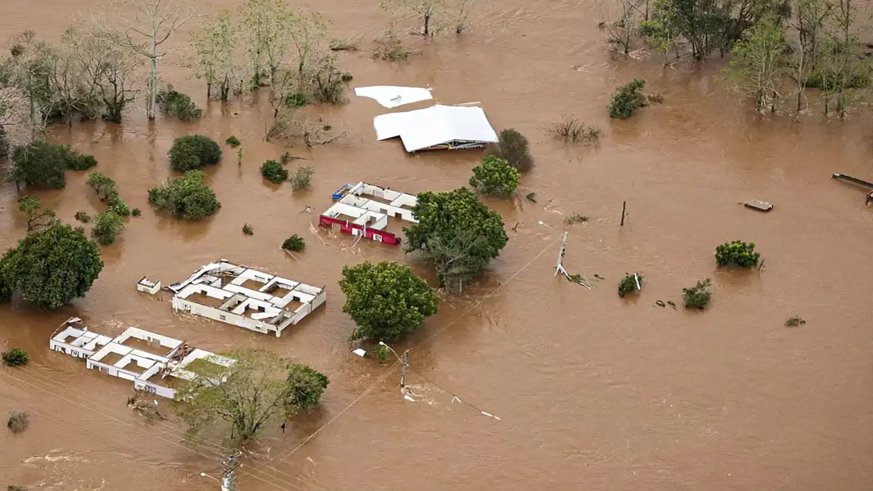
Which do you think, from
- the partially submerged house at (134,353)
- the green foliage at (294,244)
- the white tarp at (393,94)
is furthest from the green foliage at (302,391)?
the white tarp at (393,94)

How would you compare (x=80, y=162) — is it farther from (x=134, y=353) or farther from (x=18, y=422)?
(x=18, y=422)

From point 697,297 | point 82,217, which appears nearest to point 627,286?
point 697,297

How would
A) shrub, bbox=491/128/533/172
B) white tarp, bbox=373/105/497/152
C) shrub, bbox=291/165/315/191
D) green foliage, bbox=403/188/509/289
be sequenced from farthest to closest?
white tarp, bbox=373/105/497/152, shrub, bbox=491/128/533/172, shrub, bbox=291/165/315/191, green foliage, bbox=403/188/509/289

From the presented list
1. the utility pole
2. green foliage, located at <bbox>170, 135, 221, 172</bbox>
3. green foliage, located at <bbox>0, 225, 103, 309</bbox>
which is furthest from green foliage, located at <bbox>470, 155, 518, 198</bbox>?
green foliage, located at <bbox>0, 225, 103, 309</bbox>

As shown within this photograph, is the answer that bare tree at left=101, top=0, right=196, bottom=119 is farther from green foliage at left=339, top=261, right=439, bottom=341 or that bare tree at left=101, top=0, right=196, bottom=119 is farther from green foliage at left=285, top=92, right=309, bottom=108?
green foliage at left=339, top=261, right=439, bottom=341

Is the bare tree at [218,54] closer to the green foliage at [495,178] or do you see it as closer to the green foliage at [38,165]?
the green foliage at [38,165]

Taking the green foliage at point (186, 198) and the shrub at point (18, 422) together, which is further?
the green foliage at point (186, 198)

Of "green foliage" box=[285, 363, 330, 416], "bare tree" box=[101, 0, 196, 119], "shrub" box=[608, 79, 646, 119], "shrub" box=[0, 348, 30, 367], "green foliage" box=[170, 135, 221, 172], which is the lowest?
"shrub" box=[0, 348, 30, 367]
